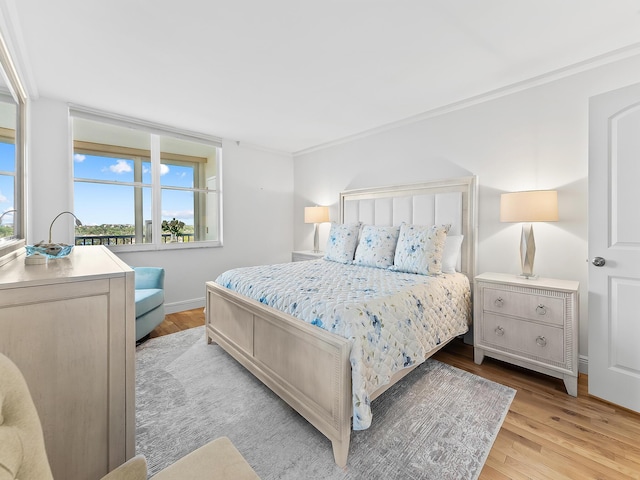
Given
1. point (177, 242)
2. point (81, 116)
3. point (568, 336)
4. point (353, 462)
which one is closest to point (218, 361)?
point (353, 462)

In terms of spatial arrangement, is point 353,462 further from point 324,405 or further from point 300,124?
point 300,124

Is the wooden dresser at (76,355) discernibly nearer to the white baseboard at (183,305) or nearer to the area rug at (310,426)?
the area rug at (310,426)

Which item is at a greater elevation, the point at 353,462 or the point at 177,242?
the point at 177,242

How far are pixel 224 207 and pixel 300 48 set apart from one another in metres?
2.72

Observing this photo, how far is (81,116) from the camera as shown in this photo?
3125 mm

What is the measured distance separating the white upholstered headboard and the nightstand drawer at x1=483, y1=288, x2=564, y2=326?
521 millimetres

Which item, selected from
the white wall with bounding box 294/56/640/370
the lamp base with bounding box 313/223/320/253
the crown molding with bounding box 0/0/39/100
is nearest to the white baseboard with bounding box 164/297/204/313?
the lamp base with bounding box 313/223/320/253

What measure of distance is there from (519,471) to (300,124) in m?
3.68

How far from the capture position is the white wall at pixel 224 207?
9.63ft

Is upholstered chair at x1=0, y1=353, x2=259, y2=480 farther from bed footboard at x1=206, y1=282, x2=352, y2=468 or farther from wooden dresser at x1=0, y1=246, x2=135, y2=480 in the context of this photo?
bed footboard at x1=206, y1=282, x2=352, y2=468

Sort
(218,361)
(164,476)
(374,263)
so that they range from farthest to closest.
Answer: (374,263) → (218,361) → (164,476)

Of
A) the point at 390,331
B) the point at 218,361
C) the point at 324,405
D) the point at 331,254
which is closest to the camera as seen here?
the point at 324,405

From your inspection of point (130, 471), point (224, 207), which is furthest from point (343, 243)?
point (130, 471)

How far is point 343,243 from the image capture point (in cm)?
339
